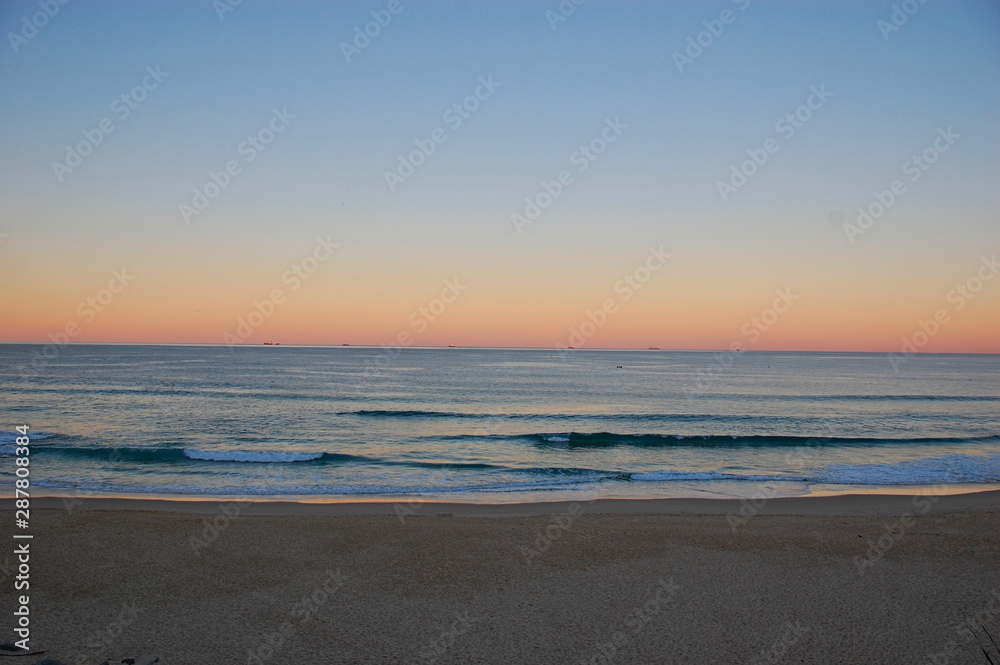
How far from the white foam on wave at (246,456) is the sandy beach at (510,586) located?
760 cm

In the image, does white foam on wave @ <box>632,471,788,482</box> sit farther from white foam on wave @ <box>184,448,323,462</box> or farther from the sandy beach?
white foam on wave @ <box>184,448,323,462</box>

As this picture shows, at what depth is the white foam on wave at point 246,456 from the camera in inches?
789

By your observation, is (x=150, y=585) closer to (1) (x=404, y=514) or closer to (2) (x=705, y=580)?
(1) (x=404, y=514)

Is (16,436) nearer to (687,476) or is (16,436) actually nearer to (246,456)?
(246,456)

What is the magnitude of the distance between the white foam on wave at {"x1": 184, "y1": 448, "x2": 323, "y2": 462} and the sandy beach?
760cm

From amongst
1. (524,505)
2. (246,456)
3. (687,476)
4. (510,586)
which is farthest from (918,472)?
(246,456)

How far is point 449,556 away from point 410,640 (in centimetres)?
277

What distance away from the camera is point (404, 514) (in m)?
12.2

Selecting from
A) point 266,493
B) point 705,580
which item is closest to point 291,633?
point 705,580

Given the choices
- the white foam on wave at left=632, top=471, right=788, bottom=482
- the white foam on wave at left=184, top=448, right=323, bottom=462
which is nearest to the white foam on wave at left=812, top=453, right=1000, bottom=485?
the white foam on wave at left=632, top=471, right=788, bottom=482

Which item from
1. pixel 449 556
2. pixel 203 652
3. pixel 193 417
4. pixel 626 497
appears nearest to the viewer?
pixel 203 652

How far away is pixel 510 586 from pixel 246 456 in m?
14.8

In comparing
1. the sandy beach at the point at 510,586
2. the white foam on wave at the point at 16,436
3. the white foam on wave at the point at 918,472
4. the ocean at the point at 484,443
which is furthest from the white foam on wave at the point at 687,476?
the white foam on wave at the point at 16,436

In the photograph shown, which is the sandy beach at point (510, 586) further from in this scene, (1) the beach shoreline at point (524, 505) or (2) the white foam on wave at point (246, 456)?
(2) the white foam on wave at point (246, 456)
